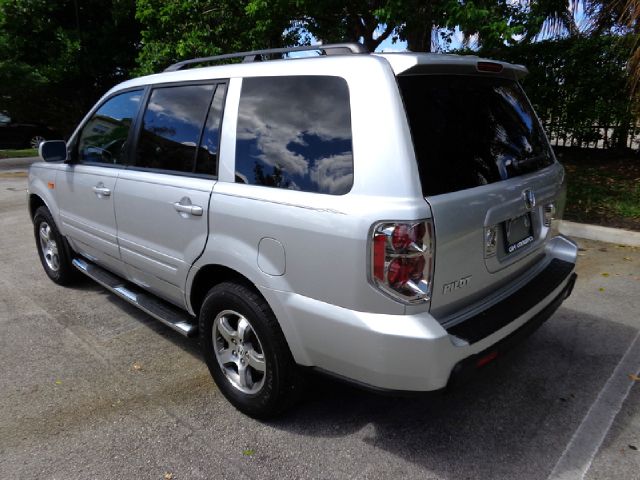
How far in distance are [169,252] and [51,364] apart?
126 centimetres

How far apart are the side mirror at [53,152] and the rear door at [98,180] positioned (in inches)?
3.3

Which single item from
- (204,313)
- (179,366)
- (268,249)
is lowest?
(179,366)

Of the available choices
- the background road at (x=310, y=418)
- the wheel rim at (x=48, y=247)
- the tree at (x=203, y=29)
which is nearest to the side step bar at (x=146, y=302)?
the background road at (x=310, y=418)

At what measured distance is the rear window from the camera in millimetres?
2330

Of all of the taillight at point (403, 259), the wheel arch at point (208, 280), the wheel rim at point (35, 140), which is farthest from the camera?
the wheel rim at point (35, 140)

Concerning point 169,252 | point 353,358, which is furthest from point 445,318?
point 169,252

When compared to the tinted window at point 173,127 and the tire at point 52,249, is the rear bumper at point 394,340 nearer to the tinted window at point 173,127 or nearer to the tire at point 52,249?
the tinted window at point 173,127

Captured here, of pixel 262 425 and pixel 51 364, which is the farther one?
pixel 51 364

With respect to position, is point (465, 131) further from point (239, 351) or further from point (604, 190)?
point (604, 190)

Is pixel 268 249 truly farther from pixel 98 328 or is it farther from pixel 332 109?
pixel 98 328

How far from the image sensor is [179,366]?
3.57 metres

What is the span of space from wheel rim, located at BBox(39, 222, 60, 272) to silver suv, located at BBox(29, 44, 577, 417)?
77.1 inches

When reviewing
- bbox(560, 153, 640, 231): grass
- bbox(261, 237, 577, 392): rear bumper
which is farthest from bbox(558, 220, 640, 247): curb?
bbox(261, 237, 577, 392): rear bumper

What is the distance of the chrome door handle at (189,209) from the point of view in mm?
2910
